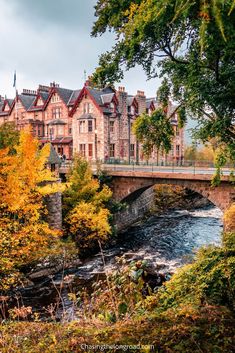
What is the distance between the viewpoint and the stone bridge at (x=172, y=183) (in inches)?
908

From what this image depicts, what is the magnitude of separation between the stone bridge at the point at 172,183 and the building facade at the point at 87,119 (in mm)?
8151

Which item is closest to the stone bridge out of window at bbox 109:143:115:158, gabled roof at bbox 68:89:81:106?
window at bbox 109:143:115:158

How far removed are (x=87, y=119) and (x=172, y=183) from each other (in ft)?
60.9

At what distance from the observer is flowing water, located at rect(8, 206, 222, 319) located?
56.8 ft

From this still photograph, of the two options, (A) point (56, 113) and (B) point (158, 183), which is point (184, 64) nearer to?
(B) point (158, 183)

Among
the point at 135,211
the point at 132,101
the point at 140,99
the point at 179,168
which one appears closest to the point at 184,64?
the point at 179,168

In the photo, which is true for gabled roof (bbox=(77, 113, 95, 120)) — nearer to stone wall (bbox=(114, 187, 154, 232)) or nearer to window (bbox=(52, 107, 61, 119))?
window (bbox=(52, 107, 61, 119))

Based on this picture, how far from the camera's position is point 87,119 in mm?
40406

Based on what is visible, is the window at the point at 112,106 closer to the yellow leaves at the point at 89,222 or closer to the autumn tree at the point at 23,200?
the yellow leaves at the point at 89,222

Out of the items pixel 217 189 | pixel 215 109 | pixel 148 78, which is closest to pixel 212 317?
pixel 215 109

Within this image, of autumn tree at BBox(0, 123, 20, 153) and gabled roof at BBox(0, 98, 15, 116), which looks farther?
gabled roof at BBox(0, 98, 15, 116)

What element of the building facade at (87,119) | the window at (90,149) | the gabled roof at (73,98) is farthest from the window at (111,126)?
the gabled roof at (73,98)

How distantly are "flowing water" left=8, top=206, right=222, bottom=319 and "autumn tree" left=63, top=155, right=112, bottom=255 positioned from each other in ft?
4.81

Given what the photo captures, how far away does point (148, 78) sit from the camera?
11859mm
